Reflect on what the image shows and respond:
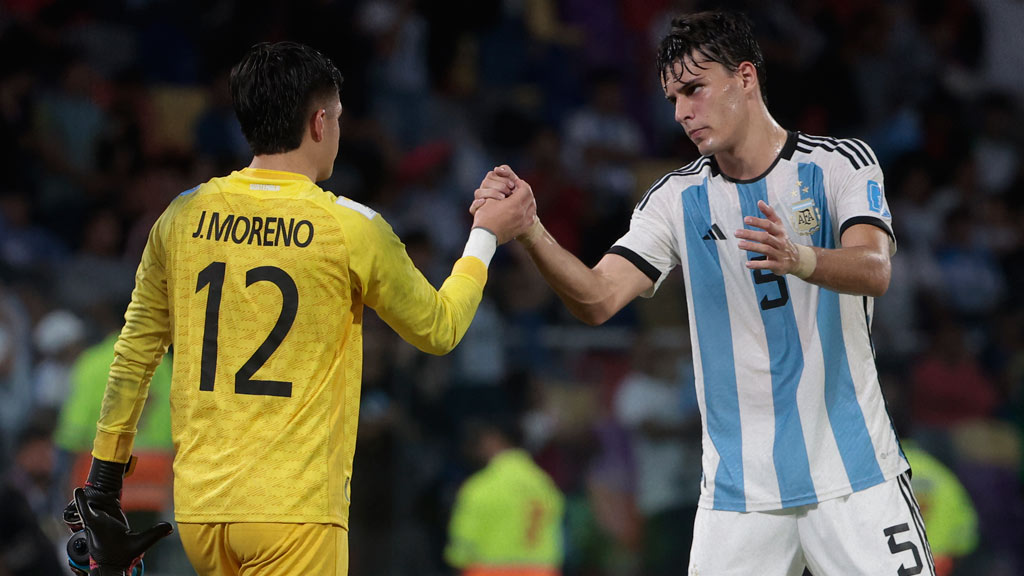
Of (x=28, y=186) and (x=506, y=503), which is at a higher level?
(x=28, y=186)

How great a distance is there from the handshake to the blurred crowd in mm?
4334

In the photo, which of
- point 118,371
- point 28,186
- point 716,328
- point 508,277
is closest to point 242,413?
point 118,371

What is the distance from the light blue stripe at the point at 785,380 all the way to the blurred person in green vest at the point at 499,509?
14.9 feet

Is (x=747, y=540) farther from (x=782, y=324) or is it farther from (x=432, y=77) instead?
(x=432, y=77)

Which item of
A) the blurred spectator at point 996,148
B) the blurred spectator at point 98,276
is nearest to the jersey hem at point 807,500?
the blurred spectator at point 98,276

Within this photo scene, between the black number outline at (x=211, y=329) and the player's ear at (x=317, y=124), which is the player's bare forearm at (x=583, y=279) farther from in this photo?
the black number outline at (x=211, y=329)

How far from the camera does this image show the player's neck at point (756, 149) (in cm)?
438

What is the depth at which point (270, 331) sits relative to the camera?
3.42 meters

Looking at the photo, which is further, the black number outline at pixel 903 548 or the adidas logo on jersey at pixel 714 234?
the adidas logo on jersey at pixel 714 234

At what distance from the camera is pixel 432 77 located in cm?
1138

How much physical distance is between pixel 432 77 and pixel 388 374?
378cm

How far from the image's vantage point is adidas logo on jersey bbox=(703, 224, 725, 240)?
4.38 metres

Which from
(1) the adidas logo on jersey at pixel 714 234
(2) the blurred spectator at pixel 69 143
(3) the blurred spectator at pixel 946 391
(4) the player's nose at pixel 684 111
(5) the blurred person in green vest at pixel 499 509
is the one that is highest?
(2) the blurred spectator at pixel 69 143

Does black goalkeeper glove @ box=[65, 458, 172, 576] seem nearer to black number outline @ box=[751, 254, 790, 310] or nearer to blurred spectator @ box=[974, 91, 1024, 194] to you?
black number outline @ box=[751, 254, 790, 310]
